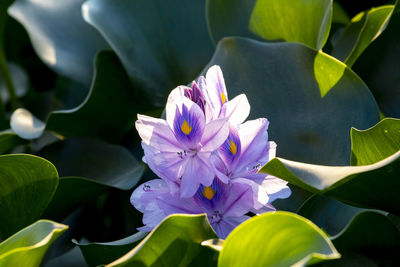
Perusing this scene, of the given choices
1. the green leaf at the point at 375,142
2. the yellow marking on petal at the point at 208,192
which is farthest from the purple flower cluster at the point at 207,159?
the green leaf at the point at 375,142

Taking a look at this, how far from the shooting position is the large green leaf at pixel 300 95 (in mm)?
914

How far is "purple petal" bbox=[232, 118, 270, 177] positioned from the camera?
72 centimetres

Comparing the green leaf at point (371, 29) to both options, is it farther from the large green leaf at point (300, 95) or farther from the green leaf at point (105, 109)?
the green leaf at point (105, 109)

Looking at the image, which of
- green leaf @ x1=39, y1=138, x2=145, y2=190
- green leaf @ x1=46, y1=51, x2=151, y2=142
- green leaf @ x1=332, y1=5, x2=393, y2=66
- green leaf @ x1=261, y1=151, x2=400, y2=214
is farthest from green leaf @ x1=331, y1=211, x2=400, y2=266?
green leaf @ x1=46, y1=51, x2=151, y2=142

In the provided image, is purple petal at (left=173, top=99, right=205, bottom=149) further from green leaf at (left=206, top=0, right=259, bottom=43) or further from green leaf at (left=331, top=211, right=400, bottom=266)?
green leaf at (left=206, top=0, right=259, bottom=43)

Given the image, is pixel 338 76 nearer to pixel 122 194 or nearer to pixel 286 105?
pixel 286 105

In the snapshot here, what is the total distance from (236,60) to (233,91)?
2.1 inches

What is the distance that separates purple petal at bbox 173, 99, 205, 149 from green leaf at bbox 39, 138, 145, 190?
499 mm

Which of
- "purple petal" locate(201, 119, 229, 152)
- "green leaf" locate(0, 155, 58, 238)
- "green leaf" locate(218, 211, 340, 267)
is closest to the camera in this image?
"green leaf" locate(218, 211, 340, 267)

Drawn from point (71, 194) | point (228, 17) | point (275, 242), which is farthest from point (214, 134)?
point (228, 17)

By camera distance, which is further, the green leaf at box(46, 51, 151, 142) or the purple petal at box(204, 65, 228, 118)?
the green leaf at box(46, 51, 151, 142)

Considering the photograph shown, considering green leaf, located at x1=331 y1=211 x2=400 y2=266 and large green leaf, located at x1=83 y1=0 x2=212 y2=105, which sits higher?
large green leaf, located at x1=83 y1=0 x2=212 y2=105

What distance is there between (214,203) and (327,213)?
200mm

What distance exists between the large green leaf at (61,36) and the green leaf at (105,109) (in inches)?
5.3
